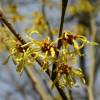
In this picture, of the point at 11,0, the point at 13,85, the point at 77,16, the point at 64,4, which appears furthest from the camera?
the point at 77,16

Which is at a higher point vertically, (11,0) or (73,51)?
(73,51)

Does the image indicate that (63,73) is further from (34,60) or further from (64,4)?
(64,4)

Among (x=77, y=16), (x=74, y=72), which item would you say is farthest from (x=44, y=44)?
(x=77, y=16)

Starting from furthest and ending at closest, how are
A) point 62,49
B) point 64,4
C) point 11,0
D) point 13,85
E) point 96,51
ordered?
point 96,51, point 13,85, point 11,0, point 62,49, point 64,4

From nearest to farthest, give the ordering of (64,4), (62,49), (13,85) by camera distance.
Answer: (64,4) → (62,49) → (13,85)

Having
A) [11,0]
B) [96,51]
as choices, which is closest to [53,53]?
[11,0]

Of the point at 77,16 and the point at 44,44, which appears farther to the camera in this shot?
the point at 77,16

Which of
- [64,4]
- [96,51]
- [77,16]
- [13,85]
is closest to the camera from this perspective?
[64,4]

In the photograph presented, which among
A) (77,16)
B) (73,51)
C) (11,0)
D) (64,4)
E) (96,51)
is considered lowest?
(96,51)

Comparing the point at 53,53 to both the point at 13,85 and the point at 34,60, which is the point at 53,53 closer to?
the point at 34,60
